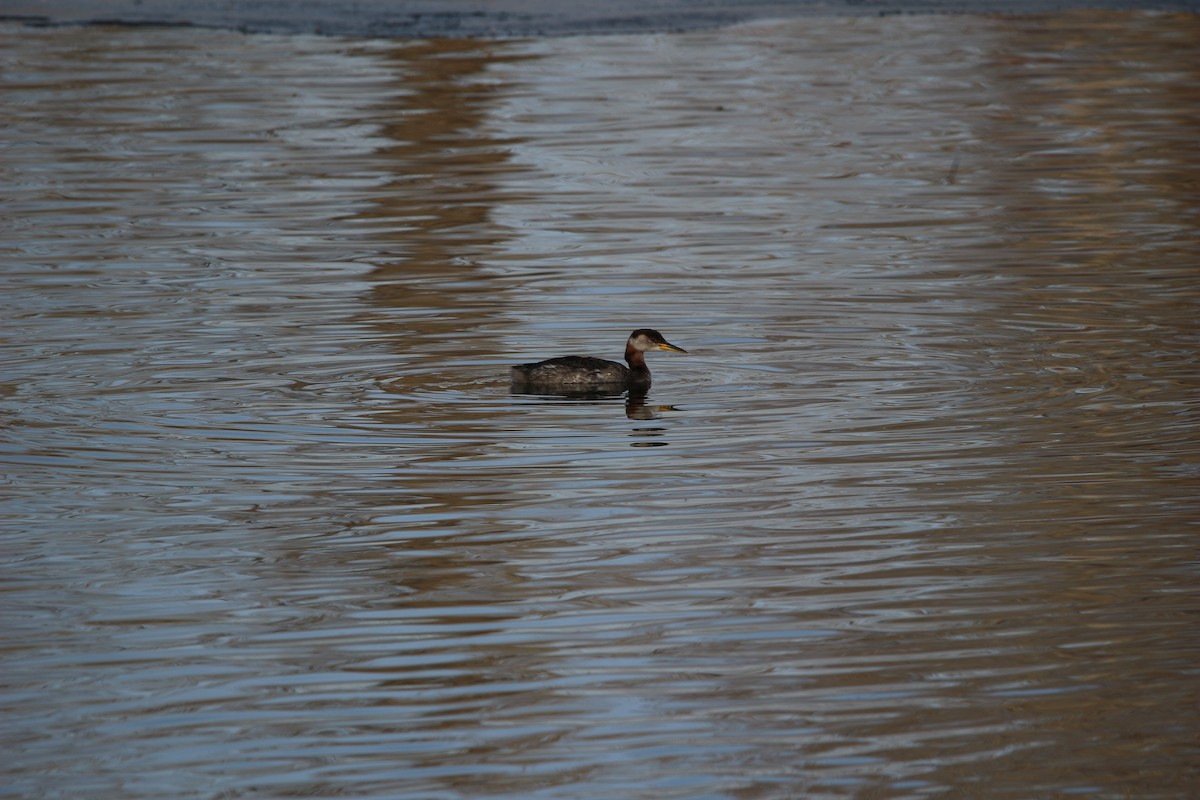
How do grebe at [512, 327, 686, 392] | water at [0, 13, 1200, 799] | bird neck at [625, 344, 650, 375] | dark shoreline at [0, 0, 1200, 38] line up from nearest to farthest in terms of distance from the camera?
water at [0, 13, 1200, 799], grebe at [512, 327, 686, 392], bird neck at [625, 344, 650, 375], dark shoreline at [0, 0, 1200, 38]

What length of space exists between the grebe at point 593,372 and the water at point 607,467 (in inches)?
6.2

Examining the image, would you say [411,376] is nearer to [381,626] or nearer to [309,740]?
[381,626]

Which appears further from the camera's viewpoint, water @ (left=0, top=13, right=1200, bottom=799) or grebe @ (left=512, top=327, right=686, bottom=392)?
grebe @ (left=512, top=327, right=686, bottom=392)

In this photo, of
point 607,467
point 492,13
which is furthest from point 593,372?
point 492,13

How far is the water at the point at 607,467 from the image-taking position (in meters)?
6.69

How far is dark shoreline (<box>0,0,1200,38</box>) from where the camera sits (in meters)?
28.2

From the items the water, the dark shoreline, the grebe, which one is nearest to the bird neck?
the grebe

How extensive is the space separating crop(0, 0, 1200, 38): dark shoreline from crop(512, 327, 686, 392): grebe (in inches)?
628

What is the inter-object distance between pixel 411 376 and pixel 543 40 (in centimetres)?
1980

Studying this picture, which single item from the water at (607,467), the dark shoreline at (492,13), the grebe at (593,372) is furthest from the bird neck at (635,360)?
the dark shoreline at (492,13)

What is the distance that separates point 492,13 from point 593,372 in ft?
58.4

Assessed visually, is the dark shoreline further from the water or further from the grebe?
the grebe

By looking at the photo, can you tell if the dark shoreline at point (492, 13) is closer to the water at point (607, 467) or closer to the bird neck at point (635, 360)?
the water at point (607, 467)

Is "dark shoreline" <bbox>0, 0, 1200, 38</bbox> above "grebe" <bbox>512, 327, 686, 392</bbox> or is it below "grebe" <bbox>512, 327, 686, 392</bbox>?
above
